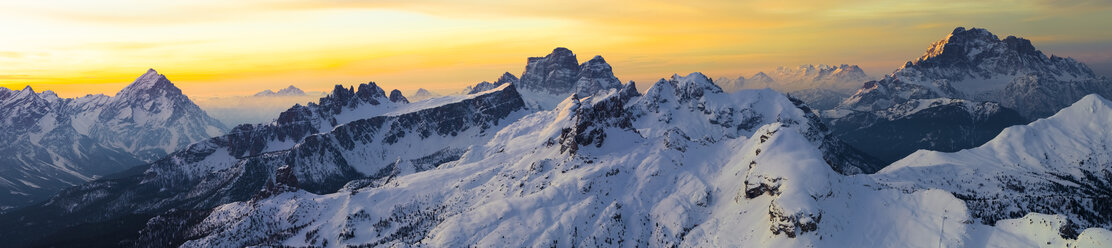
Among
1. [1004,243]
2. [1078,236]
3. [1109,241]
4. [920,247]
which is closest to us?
[1109,241]

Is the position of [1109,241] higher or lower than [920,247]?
higher

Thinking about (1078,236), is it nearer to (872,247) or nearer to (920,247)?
(920,247)

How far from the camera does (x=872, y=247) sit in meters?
200

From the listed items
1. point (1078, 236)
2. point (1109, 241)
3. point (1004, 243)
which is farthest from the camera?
point (1004, 243)

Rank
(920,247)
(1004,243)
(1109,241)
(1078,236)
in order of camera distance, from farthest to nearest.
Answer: (920,247), (1004,243), (1078,236), (1109,241)

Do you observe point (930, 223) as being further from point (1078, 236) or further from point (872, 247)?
point (1078, 236)

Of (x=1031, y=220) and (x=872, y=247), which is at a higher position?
(x=1031, y=220)

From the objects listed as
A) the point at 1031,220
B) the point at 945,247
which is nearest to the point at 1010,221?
the point at 1031,220

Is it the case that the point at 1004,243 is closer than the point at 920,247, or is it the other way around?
the point at 1004,243

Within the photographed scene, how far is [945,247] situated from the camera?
611 feet

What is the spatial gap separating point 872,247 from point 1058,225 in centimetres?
4742

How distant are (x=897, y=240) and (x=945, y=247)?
48.3ft

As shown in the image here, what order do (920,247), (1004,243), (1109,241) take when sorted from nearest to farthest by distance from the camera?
1. (1109,241)
2. (1004,243)
3. (920,247)

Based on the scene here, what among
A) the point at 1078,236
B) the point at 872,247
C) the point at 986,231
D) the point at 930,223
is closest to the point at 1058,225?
the point at 1078,236
